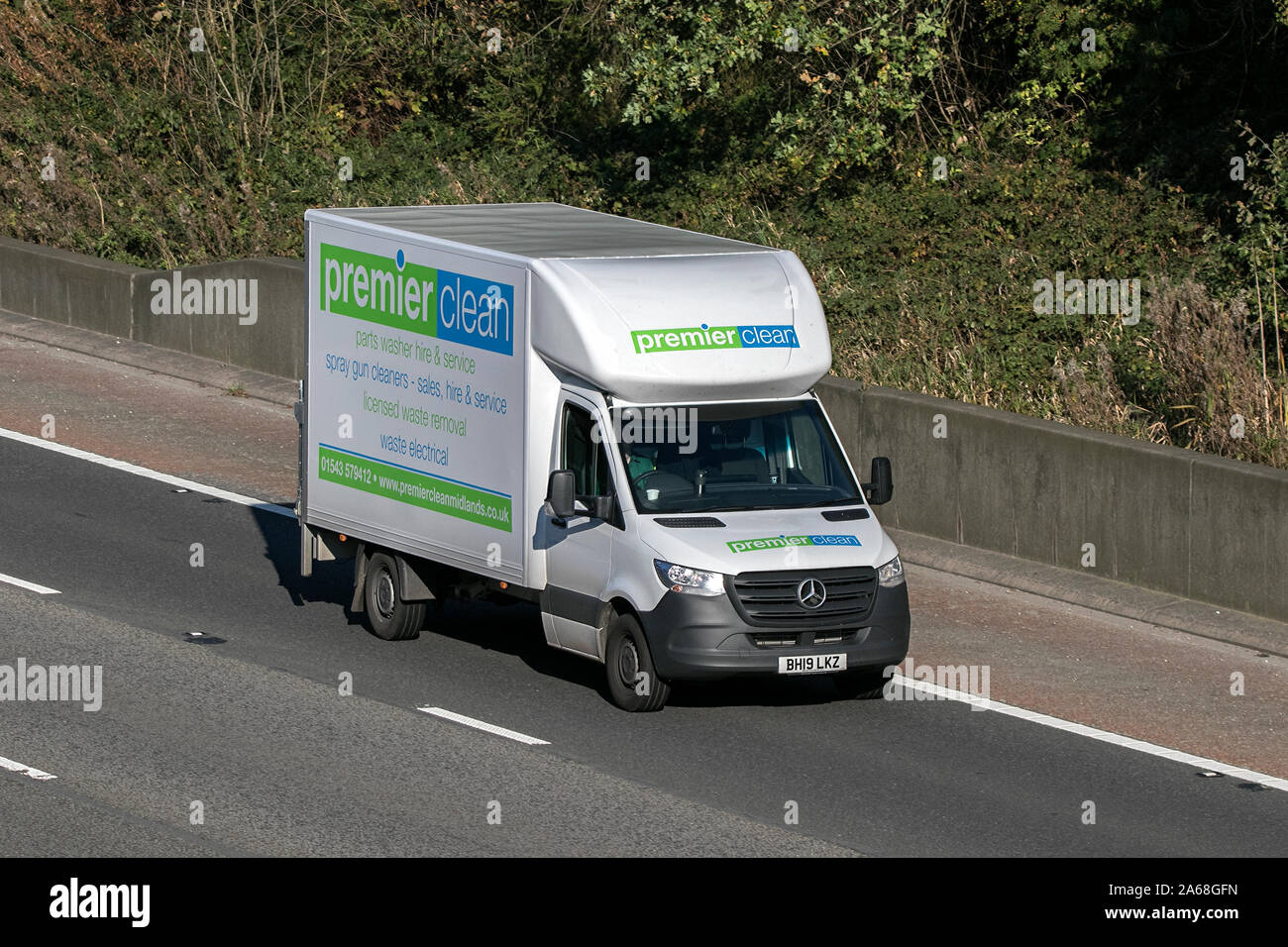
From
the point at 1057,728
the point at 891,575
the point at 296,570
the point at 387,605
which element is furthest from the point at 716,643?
the point at 296,570

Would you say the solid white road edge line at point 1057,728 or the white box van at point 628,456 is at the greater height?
the white box van at point 628,456

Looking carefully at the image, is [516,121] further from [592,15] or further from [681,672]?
[681,672]

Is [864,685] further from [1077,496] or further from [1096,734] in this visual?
[1077,496]

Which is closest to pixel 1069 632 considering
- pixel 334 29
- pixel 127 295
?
pixel 127 295

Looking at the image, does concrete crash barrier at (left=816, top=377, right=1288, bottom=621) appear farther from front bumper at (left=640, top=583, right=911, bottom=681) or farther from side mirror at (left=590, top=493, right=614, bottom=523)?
side mirror at (left=590, top=493, right=614, bottom=523)

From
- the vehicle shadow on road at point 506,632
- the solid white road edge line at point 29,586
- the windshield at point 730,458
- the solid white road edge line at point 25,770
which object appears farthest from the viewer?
the solid white road edge line at point 29,586

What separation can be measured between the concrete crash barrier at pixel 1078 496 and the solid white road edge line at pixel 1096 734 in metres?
3.06

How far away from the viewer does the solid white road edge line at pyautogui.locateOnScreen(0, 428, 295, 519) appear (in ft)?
63.0

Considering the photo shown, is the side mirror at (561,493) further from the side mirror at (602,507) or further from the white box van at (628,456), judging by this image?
the side mirror at (602,507)

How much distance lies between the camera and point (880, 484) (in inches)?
567

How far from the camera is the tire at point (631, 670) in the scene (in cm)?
1353

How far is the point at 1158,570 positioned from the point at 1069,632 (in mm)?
1187

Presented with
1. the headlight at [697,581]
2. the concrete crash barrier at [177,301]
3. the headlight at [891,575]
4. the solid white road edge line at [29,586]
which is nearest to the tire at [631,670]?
the headlight at [697,581]

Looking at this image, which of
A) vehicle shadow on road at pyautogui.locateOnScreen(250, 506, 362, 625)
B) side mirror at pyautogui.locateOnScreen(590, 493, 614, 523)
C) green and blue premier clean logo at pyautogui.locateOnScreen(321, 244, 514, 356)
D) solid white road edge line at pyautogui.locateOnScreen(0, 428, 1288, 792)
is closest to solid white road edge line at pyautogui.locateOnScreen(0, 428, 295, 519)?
vehicle shadow on road at pyautogui.locateOnScreen(250, 506, 362, 625)
